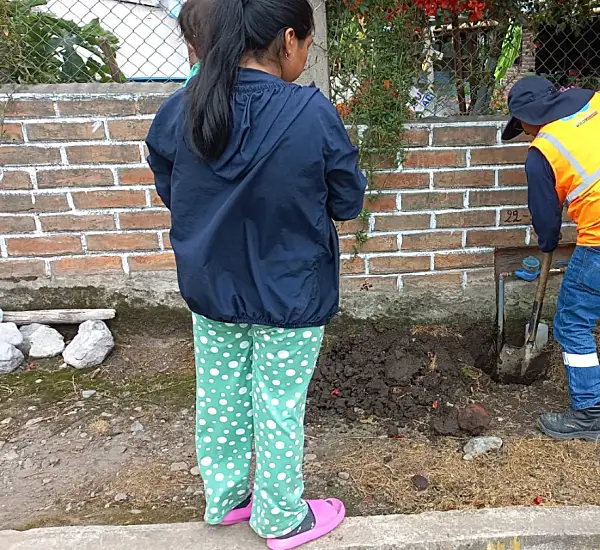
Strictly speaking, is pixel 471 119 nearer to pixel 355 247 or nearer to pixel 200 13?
pixel 355 247

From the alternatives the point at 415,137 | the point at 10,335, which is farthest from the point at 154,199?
the point at 415,137

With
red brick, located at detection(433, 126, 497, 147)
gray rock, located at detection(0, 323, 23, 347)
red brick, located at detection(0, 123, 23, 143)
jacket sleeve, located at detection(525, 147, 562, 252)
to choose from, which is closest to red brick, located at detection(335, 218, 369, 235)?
red brick, located at detection(433, 126, 497, 147)

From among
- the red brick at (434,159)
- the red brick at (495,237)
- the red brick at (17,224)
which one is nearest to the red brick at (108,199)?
the red brick at (17,224)

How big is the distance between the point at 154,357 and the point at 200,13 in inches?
83.4

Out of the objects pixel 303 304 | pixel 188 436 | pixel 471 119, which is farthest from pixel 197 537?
pixel 471 119

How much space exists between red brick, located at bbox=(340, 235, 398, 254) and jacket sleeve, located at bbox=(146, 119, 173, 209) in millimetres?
1557

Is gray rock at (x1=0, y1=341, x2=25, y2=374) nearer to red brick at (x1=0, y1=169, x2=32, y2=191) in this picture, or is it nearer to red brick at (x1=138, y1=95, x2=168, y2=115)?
red brick at (x1=0, y1=169, x2=32, y2=191)

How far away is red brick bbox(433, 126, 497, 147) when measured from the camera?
10.1ft

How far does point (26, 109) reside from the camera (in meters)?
3.01

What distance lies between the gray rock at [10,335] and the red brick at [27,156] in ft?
2.69

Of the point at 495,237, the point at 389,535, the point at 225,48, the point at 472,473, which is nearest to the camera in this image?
the point at 225,48

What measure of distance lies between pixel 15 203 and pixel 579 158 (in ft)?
8.62

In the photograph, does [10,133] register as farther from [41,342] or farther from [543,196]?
[543,196]

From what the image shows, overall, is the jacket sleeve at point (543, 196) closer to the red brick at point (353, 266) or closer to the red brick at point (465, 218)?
the red brick at point (465, 218)
